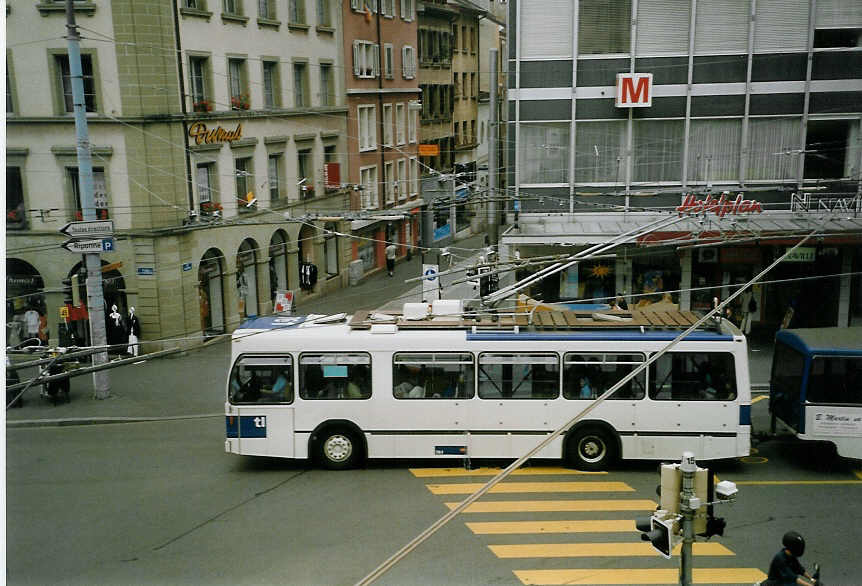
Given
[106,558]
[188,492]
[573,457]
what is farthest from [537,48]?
[106,558]

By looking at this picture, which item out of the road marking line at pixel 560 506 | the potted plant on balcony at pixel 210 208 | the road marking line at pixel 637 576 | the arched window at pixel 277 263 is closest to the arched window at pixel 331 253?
the arched window at pixel 277 263

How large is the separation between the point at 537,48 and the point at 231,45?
964 centimetres

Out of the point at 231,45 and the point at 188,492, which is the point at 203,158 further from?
the point at 188,492

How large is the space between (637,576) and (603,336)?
4.80m

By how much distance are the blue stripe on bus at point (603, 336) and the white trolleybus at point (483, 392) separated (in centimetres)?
2

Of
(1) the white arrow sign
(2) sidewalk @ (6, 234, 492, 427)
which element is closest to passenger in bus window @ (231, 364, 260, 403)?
(2) sidewalk @ (6, 234, 492, 427)

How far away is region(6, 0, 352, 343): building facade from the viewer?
832 inches

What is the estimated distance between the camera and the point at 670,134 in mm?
23219

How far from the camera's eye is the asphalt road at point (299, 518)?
10.3 m

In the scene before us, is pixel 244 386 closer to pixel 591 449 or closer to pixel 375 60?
pixel 591 449

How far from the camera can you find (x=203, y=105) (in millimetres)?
23906

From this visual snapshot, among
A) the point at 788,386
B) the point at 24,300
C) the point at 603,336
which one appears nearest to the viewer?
the point at 603,336

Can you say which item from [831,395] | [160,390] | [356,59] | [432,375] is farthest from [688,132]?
[160,390]

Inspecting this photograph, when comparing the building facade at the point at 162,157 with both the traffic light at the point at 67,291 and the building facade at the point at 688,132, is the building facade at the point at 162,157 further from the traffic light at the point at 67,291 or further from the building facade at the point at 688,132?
the building facade at the point at 688,132
